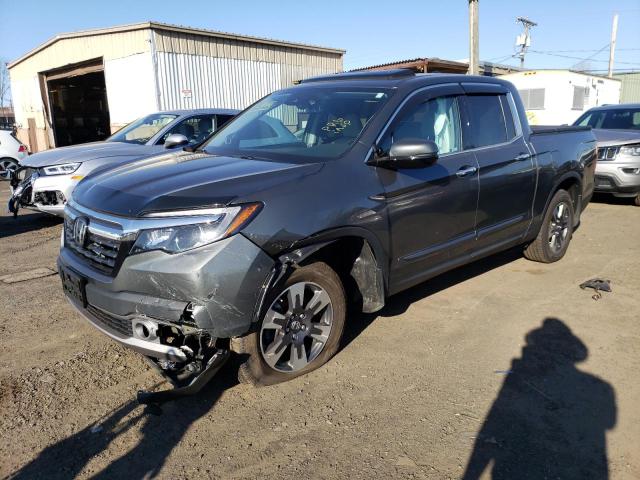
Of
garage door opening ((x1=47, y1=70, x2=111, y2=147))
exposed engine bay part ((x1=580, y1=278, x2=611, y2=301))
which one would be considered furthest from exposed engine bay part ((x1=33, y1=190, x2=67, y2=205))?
garage door opening ((x1=47, y1=70, x2=111, y2=147))

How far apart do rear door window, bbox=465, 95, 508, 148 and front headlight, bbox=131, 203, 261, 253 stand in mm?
2354

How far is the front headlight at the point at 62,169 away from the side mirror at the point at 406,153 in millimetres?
4921

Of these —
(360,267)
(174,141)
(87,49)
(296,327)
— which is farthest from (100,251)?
(87,49)

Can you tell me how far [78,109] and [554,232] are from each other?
24981mm

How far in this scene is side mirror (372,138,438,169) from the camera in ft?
11.1

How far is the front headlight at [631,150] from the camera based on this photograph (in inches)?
334

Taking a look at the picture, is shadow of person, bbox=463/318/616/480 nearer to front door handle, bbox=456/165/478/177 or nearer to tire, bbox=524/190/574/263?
front door handle, bbox=456/165/478/177

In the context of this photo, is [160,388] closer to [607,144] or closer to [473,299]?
[473,299]

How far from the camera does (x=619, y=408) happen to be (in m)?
3.04

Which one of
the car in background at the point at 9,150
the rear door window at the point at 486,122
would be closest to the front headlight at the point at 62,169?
the rear door window at the point at 486,122

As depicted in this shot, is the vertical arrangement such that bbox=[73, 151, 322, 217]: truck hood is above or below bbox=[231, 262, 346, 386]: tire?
above

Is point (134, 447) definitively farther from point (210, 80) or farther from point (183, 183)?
point (210, 80)

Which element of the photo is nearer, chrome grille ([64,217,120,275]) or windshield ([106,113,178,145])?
chrome grille ([64,217,120,275])

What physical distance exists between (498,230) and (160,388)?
121 inches
